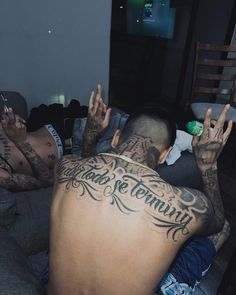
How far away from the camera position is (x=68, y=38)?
9.72 ft

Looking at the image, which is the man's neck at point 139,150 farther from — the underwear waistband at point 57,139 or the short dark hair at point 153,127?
the underwear waistband at point 57,139

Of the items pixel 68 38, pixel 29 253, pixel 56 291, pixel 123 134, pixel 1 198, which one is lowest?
pixel 29 253

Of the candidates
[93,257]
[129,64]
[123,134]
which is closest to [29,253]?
[93,257]

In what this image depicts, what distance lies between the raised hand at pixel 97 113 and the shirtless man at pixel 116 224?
56 cm

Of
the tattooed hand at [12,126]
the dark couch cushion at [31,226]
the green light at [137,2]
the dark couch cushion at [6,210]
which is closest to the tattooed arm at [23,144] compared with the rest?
the tattooed hand at [12,126]

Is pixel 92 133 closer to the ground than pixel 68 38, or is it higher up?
closer to the ground

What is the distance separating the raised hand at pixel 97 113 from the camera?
4.94ft

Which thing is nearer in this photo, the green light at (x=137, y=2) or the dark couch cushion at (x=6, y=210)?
the dark couch cushion at (x=6, y=210)

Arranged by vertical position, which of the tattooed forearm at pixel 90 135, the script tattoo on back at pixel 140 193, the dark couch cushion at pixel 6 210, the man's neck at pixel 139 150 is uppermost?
the man's neck at pixel 139 150

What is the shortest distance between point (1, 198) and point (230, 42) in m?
4.07

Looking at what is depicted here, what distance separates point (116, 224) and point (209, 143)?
58cm

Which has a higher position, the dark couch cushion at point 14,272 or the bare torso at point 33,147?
the dark couch cushion at point 14,272

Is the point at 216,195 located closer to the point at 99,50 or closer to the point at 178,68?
the point at 99,50

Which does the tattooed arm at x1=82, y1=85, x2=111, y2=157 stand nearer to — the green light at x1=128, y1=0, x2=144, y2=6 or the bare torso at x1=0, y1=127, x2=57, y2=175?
the bare torso at x1=0, y1=127, x2=57, y2=175
